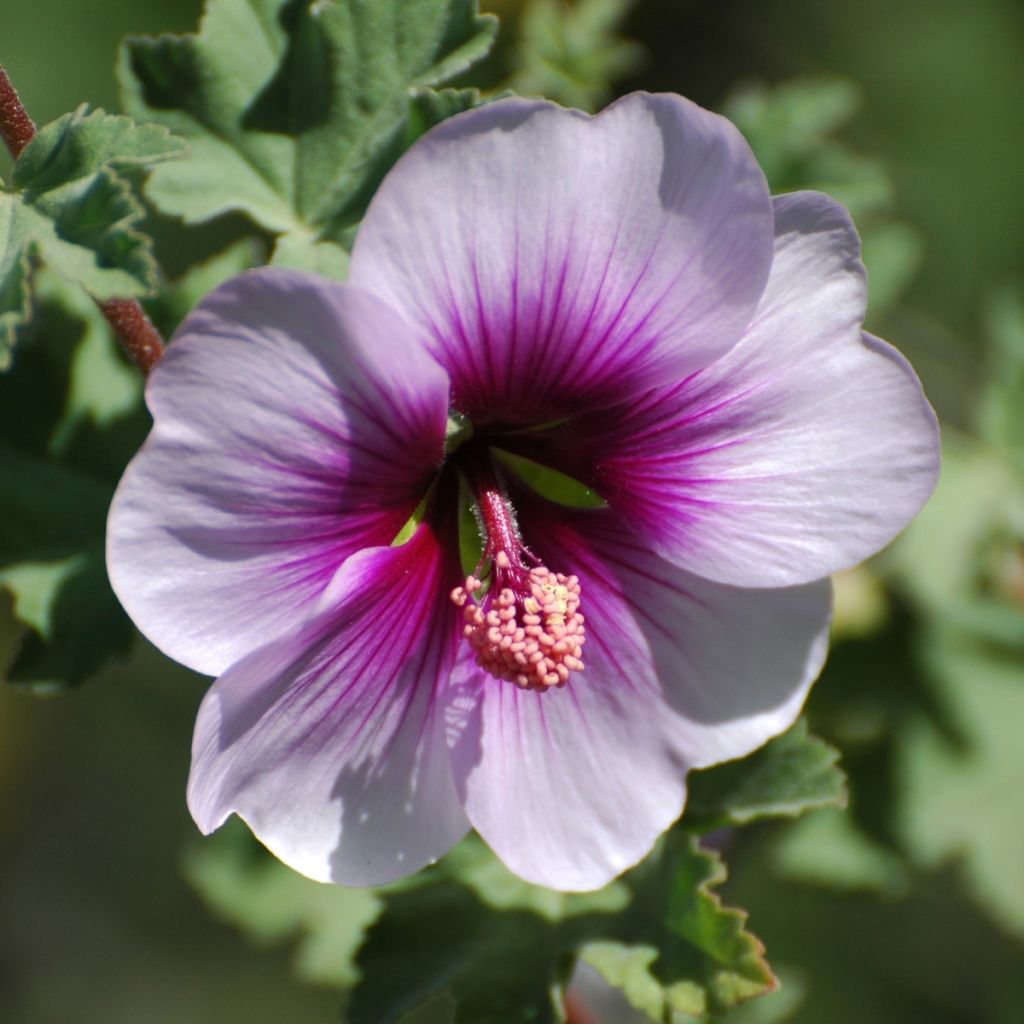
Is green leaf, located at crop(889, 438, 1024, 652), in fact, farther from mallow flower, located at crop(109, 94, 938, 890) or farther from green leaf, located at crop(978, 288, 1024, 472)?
mallow flower, located at crop(109, 94, 938, 890)

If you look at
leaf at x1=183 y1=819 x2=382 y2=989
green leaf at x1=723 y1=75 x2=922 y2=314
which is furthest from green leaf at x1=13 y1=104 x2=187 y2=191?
leaf at x1=183 y1=819 x2=382 y2=989

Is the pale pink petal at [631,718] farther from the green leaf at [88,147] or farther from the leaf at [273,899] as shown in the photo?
the leaf at [273,899]

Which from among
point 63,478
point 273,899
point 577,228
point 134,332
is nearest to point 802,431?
point 577,228

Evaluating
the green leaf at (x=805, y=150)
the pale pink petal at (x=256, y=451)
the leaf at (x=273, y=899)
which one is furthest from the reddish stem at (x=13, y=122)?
the leaf at (x=273, y=899)

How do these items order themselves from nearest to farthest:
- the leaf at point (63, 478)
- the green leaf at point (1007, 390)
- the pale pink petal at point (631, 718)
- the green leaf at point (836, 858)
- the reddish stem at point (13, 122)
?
the reddish stem at point (13, 122)
the pale pink petal at point (631, 718)
the leaf at point (63, 478)
the green leaf at point (836, 858)
the green leaf at point (1007, 390)

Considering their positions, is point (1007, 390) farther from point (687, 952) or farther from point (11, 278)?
point (11, 278)

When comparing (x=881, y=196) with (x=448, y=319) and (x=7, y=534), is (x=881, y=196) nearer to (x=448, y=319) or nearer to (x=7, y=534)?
(x=448, y=319)
